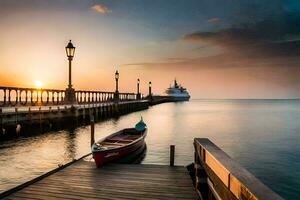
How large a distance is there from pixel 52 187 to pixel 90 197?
4.48 ft

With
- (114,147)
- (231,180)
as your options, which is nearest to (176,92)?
(114,147)

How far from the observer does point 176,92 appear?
178 m

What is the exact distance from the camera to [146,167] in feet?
33.9

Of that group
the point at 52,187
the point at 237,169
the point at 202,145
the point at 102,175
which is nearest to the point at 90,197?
the point at 52,187

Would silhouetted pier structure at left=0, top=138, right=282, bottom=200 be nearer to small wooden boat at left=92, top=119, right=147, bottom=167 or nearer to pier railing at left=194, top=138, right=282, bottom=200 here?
pier railing at left=194, top=138, right=282, bottom=200

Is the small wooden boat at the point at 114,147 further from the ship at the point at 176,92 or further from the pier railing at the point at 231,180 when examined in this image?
the ship at the point at 176,92

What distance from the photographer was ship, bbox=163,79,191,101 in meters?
175

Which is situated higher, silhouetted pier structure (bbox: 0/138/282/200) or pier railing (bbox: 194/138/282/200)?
pier railing (bbox: 194/138/282/200)

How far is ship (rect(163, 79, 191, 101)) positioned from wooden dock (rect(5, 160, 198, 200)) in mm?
161844

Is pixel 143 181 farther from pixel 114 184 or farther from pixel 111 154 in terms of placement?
pixel 111 154

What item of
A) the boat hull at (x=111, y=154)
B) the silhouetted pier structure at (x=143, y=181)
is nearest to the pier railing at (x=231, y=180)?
the silhouetted pier structure at (x=143, y=181)

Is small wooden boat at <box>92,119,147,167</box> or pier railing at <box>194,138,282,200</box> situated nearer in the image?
pier railing at <box>194,138,282,200</box>

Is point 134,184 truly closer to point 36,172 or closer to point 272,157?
point 36,172

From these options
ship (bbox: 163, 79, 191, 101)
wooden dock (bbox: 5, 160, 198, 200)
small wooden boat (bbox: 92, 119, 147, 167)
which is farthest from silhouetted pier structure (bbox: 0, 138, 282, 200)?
ship (bbox: 163, 79, 191, 101)
